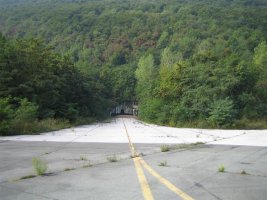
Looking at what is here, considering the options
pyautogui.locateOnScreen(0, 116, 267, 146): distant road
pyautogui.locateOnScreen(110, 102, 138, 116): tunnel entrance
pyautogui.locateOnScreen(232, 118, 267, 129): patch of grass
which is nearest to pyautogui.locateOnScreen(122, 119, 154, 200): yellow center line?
pyautogui.locateOnScreen(0, 116, 267, 146): distant road

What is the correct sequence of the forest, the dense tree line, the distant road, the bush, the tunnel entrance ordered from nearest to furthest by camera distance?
1. the distant road
2. the bush
3. the dense tree line
4. the forest
5. the tunnel entrance

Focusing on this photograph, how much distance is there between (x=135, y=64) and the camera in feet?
356

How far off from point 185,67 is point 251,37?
1948 inches

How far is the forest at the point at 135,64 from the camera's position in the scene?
30609 mm

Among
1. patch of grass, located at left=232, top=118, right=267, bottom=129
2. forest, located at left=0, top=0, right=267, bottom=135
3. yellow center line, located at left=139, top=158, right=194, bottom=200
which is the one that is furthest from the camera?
forest, located at left=0, top=0, right=267, bottom=135

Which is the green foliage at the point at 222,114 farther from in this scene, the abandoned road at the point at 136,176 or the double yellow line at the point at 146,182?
the double yellow line at the point at 146,182

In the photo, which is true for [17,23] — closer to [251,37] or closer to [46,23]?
[46,23]

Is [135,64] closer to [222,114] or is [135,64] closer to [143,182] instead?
[222,114]

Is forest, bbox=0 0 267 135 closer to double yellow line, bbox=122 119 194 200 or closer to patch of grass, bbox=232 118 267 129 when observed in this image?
patch of grass, bbox=232 118 267 129

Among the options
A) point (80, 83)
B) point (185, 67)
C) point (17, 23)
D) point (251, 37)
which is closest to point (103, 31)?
point (17, 23)

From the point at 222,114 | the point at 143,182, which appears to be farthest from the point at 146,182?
the point at 222,114

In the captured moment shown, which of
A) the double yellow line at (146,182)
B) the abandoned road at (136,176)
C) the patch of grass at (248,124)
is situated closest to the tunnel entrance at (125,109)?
the patch of grass at (248,124)

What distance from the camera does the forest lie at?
3061cm

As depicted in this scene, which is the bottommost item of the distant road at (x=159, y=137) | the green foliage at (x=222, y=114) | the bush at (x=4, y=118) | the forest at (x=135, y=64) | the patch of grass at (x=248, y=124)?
the distant road at (x=159, y=137)
